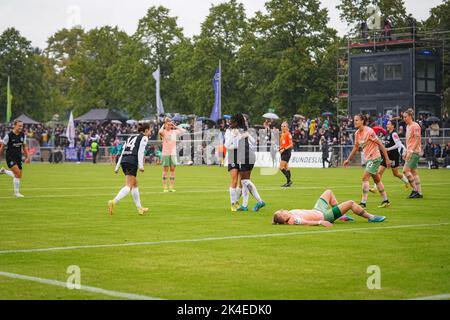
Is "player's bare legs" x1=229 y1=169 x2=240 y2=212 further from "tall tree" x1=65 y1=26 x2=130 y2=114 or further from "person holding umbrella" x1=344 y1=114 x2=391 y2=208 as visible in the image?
"tall tree" x1=65 y1=26 x2=130 y2=114

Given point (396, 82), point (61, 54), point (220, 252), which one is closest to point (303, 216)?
point (220, 252)

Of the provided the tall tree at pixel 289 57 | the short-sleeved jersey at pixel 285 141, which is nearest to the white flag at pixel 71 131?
the tall tree at pixel 289 57

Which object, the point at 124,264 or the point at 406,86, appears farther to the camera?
the point at 406,86

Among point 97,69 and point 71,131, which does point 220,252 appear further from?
point 97,69

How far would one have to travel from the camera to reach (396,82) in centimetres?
6000

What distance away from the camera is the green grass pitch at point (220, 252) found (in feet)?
29.5

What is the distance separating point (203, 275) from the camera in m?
9.86

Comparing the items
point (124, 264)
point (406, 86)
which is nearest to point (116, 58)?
point (406, 86)

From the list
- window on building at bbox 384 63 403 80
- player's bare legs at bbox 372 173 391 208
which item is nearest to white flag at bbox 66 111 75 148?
window on building at bbox 384 63 403 80

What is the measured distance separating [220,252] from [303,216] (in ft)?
12.5

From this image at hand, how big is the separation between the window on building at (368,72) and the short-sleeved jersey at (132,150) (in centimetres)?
4518
